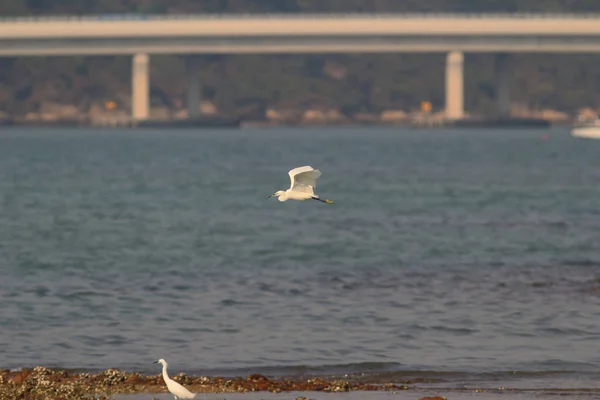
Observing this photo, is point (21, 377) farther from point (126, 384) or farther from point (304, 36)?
point (304, 36)

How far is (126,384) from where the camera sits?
22.3 metres

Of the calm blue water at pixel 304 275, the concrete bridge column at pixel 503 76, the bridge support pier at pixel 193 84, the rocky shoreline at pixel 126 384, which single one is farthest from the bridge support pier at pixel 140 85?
the rocky shoreline at pixel 126 384

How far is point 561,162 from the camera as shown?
4040 inches

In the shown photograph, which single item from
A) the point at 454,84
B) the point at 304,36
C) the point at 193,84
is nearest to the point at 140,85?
the point at 193,84

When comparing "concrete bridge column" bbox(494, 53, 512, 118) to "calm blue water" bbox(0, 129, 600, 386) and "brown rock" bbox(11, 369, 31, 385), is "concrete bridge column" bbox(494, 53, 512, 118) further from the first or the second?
"brown rock" bbox(11, 369, 31, 385)

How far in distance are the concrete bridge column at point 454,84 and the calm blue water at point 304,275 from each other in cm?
8387

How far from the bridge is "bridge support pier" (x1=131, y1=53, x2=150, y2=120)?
211 cm

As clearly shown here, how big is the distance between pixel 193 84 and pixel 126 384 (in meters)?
161

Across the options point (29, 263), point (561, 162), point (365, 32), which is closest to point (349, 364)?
point (29, 263)

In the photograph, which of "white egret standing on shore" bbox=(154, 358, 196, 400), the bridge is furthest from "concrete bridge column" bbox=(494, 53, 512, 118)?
"white egret standing on shore" bbox=(154, 358, 196, 400)

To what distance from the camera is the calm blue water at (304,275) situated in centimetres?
2620

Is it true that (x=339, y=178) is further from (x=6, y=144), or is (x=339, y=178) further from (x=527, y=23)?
(x=527, y=23)

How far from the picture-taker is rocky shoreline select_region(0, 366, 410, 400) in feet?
70.3

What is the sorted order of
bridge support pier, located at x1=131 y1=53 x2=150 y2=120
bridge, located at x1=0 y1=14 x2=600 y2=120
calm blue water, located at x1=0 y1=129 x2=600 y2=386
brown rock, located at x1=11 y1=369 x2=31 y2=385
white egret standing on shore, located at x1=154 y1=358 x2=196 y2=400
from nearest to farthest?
white egret standing on shore, located at x1=154 y1=358 x2=196 y2=400 → brown rock, located at x1=11 y1=369 x2=31 y2=385 → calm blue water, located at x1=0 y1=129 x2=600 y2=386 → bridge, located at x1=0 y1=14 x2=600 y2=120 → bridge support pier, located at x1=131 y1=53 x2=150 y2=120
